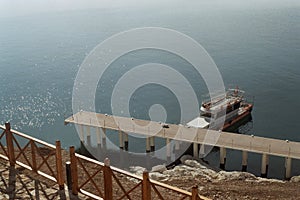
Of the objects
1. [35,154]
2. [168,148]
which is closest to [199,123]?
[168,148]

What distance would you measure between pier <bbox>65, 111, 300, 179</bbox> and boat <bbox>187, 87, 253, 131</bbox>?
408 centimetres

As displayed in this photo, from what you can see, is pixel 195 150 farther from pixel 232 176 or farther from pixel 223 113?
pixel 223 113

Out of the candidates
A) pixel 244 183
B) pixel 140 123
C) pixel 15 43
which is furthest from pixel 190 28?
pixel 244 183

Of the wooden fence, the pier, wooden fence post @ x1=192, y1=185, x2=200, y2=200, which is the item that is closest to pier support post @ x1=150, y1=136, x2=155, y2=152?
the pier

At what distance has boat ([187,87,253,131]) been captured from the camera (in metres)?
35.3

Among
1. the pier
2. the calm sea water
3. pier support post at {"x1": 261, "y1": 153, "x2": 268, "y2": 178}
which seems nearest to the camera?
the pier

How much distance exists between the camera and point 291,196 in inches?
696

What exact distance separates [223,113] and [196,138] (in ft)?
27.3

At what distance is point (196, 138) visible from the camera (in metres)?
29.6

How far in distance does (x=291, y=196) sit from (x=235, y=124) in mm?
21665

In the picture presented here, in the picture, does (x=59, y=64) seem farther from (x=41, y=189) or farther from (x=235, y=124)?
(x=41, y=189)

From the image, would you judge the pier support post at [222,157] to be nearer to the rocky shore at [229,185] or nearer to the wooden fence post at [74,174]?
the rocky shore at [229,185]

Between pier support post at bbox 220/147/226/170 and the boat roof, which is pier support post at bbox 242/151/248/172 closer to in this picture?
pier support post at bbox 220/147/226/170

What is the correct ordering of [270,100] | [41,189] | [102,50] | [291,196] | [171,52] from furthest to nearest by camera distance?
[102,50] < [171,52] < [270,100] < [291,196] < [41,189]
